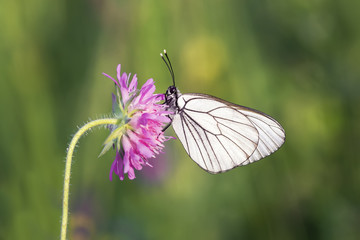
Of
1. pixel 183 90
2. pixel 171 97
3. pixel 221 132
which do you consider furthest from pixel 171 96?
pixel 183 90

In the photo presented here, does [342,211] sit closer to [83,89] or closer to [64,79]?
[83,89]

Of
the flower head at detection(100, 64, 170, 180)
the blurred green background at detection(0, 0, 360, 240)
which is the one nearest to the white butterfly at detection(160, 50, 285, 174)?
the flower head at detection(100, 64, 170, 180)

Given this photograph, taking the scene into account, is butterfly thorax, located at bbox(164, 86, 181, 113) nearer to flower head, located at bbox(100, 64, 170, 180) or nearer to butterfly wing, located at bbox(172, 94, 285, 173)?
butterfly wing, located at bbox(172, 94, 285, 173)

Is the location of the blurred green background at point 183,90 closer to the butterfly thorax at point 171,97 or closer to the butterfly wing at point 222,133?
the butterfly wing at point 222,133

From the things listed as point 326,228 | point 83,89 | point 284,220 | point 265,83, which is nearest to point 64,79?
point 83,89

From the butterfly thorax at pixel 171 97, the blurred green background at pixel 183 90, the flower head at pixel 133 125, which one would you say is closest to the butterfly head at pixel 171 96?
the butterfly thorax at pixel 171 97

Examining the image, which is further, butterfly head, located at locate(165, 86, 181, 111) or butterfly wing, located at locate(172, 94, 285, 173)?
butterfly wing, located at locate(172, 94, 285, 173)
